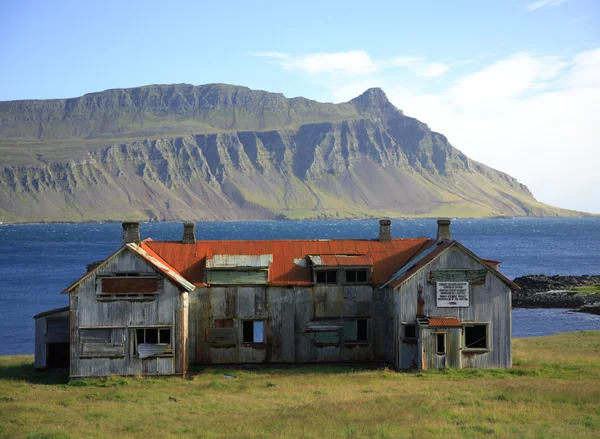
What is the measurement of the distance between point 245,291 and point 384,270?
794cm

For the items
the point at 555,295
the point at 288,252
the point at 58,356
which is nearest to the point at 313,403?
the point at 288,252

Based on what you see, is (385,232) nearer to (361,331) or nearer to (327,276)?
(327,276)

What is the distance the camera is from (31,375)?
37656 mm

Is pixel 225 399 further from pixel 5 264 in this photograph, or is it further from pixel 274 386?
pixel 5 264

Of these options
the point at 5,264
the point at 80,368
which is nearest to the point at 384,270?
the point at 80,368

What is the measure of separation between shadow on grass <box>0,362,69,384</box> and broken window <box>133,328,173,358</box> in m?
3.91

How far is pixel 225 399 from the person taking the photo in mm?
30141

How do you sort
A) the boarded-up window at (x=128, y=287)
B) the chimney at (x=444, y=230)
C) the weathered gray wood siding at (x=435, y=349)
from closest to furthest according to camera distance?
the boarded-up window at (x=128, y=287)
the weathered gray wood siding at (x=435, y=349)
the chimney at (x=444, y=230)

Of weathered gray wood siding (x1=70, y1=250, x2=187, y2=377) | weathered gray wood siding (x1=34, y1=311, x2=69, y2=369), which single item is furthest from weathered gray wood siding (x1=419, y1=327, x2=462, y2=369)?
weathered gray wood siding (x1=34, y1=311, x2=69, y2=369)

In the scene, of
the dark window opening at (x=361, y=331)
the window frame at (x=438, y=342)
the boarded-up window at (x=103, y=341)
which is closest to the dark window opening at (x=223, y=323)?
the boarded-up window at (x=103, y=341)

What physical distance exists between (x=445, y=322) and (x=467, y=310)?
5.35 ft

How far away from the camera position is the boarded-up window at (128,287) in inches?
1430

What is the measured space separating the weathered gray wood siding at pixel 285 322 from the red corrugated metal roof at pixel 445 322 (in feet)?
9.84

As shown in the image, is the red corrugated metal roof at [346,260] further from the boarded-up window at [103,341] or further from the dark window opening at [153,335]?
the boarded-up window at [103,341]
